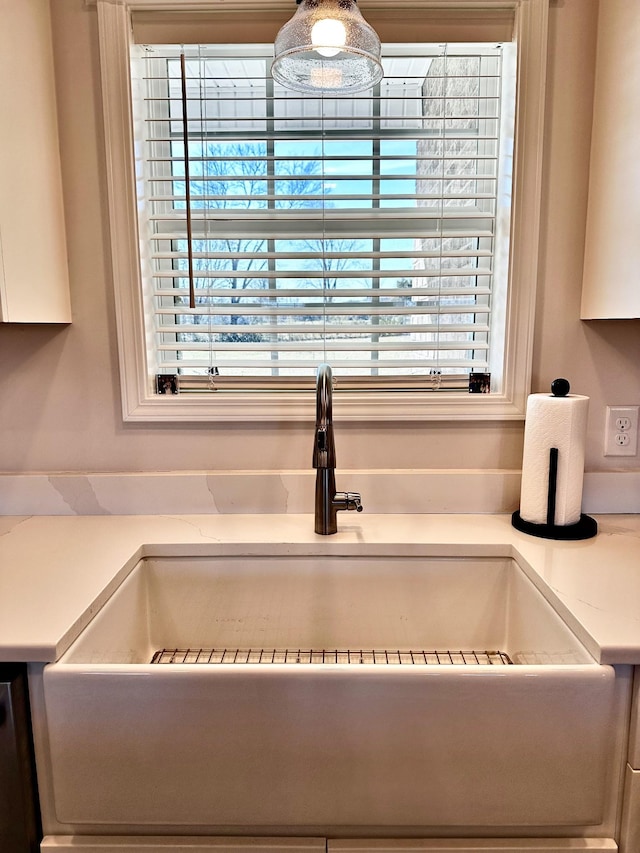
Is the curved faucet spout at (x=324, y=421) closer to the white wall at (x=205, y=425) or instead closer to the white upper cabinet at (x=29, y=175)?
the white wall at (x=205, y=425)

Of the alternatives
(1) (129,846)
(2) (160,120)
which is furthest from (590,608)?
(2) (160,120)

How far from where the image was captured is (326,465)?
3.75ft

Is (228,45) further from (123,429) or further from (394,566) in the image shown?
(394,566)

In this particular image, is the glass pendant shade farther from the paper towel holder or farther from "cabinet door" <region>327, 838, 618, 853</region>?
"cabinet door" <region>327, 838, 618, 853</region>

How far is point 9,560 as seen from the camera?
1054 millimetres

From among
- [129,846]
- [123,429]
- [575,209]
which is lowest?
[129,846]

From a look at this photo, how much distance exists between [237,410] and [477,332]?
62 cm

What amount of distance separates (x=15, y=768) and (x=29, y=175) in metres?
1.05

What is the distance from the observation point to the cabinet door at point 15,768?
76cm

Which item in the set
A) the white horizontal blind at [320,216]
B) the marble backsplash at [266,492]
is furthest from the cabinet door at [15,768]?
the white horizontal blind at [320,216]

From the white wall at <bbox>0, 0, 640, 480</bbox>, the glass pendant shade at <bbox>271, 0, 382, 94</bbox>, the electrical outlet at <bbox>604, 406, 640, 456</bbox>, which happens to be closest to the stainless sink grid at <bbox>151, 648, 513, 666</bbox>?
the white wall at <bbox>0, 0, 640, 480</bbox>

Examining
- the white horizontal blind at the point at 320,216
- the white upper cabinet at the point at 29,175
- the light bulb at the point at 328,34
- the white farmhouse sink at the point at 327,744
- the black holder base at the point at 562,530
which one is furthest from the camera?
the white horizontal blind at the point at 320,216

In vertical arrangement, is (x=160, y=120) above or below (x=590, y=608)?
above

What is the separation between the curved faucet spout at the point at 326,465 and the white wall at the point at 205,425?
0.17 metres
